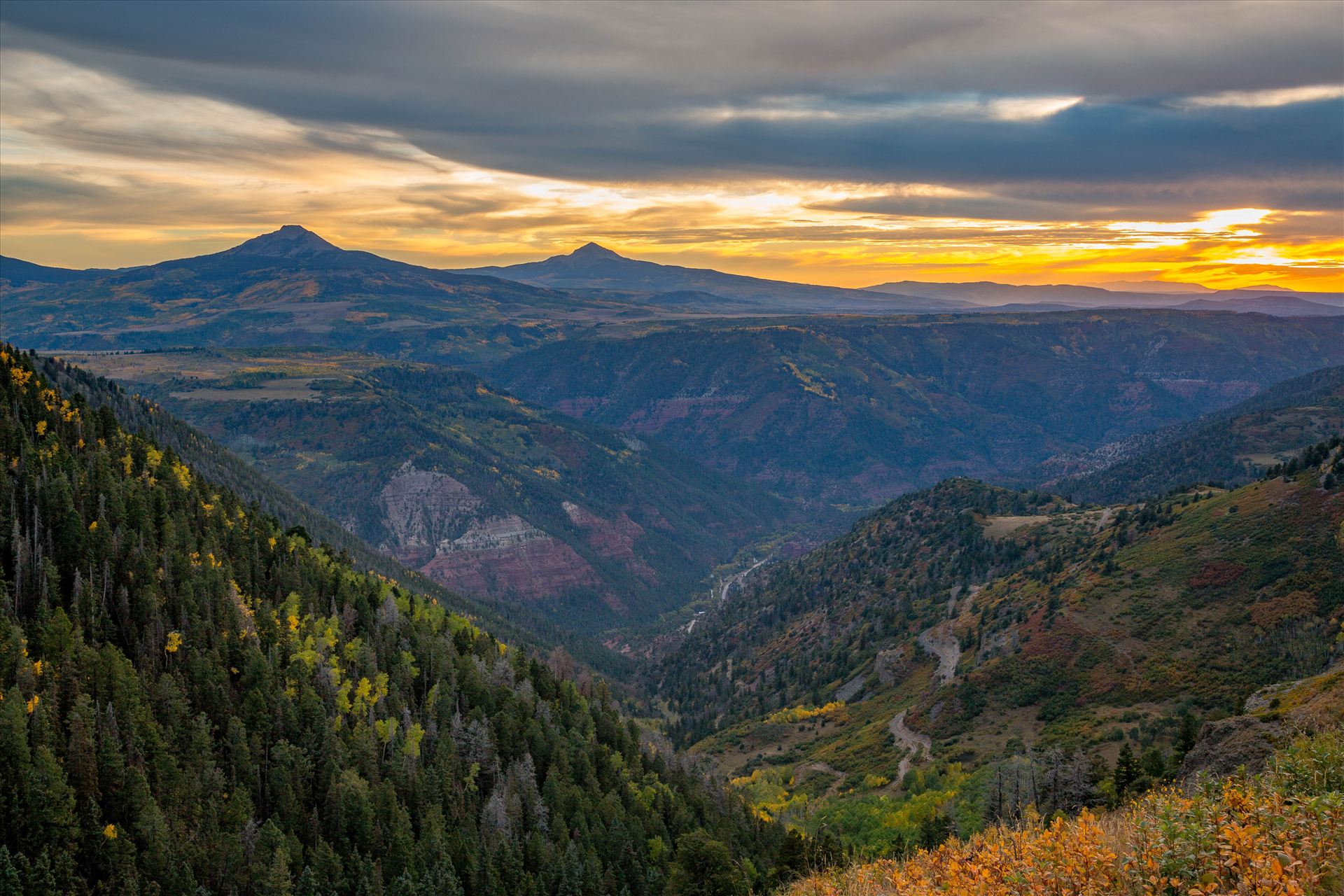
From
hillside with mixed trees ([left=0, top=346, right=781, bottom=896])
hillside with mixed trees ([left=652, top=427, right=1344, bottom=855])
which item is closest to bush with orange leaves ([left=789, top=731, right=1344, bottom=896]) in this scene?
hillside with mixed trees ([left=0, top=346, right=781, bottom=896])

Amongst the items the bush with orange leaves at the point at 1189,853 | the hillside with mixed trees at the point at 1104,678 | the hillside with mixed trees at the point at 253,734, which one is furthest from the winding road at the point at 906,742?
the bush with orange leaves at the point at 1189,853

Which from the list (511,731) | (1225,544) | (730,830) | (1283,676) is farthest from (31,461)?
(1225,544)

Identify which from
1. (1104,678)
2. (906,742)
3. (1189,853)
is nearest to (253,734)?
(1189,853)

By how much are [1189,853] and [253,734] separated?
4131 inches

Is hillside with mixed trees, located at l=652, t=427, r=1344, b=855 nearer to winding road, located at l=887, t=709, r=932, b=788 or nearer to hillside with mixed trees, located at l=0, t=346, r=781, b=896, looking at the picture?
winding road, located at l=887, t=709, r=932, b=788

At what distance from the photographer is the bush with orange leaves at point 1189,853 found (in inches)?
1075

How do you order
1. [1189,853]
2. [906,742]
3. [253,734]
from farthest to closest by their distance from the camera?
[906,742] → [253,734] → [1189,853]

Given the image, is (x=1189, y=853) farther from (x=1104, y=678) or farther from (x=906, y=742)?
(x=906, y=742)

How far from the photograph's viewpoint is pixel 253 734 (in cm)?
10694

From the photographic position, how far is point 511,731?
134m

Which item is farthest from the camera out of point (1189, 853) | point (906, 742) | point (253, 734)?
point (906, 742)

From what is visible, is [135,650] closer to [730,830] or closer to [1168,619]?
[730,830]

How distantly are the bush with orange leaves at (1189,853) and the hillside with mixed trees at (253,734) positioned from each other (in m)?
55.1

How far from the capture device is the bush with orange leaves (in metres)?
27.3
